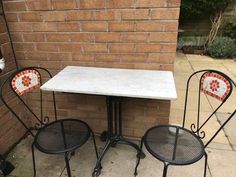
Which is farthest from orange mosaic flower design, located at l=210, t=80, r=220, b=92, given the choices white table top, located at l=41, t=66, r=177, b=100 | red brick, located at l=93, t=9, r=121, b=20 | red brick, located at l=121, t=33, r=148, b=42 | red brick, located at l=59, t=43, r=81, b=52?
red brick, located at l=59, t=43, r=81, b=52

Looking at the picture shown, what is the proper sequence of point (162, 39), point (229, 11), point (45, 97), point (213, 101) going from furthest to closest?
point (229, 11) < point (213, 101) < point (45, 97) < point (162, 39)

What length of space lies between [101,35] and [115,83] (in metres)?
0.51

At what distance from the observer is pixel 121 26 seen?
1.66 meters

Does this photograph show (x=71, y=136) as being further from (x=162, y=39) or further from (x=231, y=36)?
(x=231, y=36)

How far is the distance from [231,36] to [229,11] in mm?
627

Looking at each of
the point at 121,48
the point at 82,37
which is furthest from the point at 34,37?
the point at 121,48

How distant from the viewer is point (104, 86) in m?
1.41

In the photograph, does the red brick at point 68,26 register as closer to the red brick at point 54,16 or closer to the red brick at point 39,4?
the red brick at point 54,16

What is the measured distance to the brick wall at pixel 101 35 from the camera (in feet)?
5.25

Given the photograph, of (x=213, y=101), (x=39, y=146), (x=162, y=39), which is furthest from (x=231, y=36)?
(x=39, y=146)

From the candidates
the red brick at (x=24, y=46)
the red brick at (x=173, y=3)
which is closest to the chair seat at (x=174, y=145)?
the red brick at (x=173, y=3)

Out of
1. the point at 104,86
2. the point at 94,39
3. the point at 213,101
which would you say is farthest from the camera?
the point at 213,101

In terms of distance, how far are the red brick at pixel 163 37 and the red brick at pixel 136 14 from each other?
0.51ft

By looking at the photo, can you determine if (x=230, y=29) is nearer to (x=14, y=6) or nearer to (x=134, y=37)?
(x=134, y=37)
